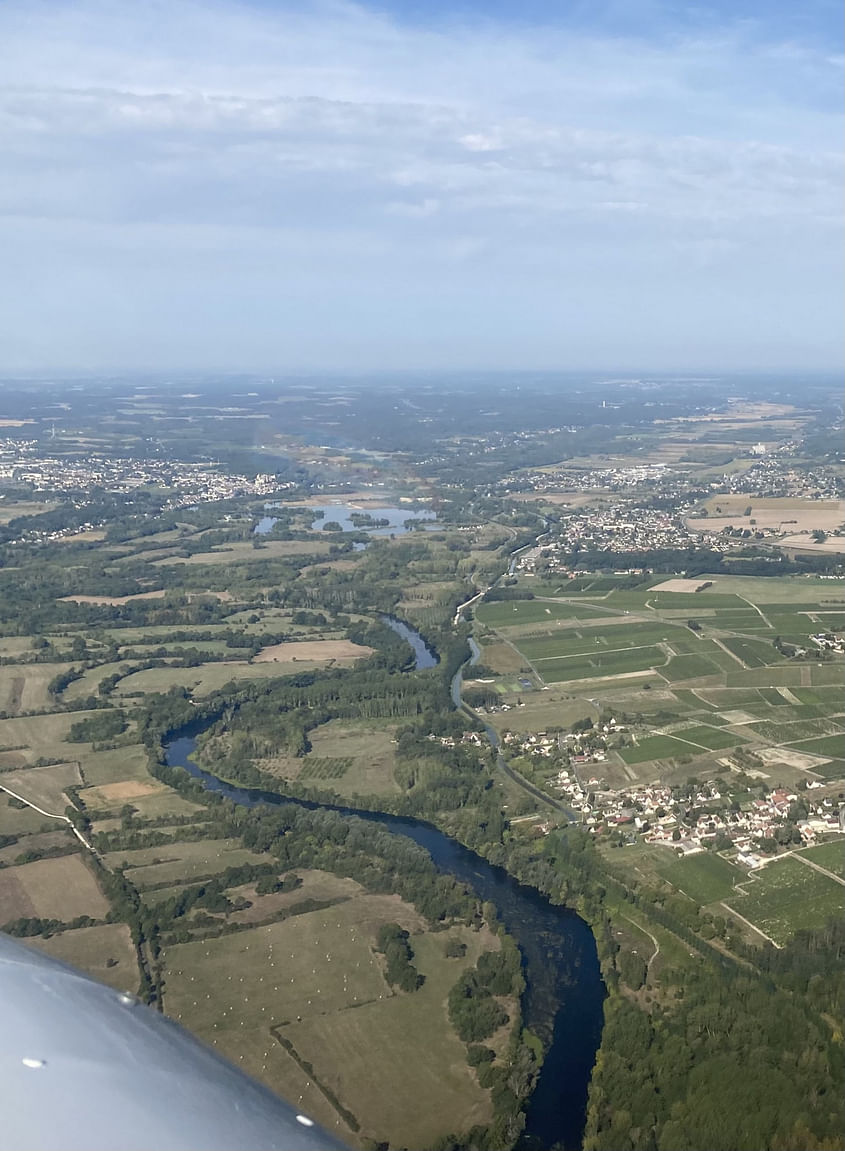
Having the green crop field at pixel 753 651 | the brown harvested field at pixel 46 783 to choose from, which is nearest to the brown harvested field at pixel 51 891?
the brown harvested field at pixel 46 783

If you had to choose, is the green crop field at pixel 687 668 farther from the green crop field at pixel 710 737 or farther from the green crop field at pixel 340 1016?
the green crop field at pixel 340 1016

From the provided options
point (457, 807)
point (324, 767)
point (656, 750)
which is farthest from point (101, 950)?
point (656, 750)

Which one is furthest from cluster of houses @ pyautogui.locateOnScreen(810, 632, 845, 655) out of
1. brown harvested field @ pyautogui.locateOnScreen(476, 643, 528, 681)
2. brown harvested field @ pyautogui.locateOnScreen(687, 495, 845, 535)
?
brown harvested field @ pyautogui.locateOnScreen(687, 495, 845, 535)

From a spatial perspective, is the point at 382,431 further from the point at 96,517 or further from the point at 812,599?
the point at 812,599

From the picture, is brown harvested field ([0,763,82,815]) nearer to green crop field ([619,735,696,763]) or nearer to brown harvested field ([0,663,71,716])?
brown harvested field ([0,663,71,716])

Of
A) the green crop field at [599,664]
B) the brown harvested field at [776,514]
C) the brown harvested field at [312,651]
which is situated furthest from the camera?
the brown harvested field at [776,514]

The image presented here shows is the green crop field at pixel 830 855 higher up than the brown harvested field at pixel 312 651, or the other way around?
the green crop field at pixel 830 855
